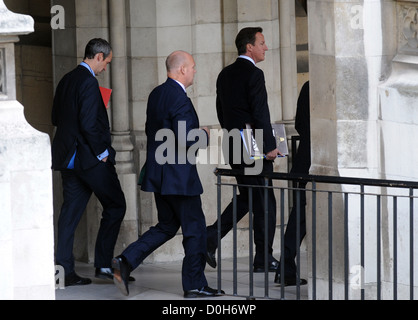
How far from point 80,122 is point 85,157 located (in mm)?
273

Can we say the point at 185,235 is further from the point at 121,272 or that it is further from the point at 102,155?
the point at 102,155

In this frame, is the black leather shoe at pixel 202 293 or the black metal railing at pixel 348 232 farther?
the black leather shoe at pixel 202 293

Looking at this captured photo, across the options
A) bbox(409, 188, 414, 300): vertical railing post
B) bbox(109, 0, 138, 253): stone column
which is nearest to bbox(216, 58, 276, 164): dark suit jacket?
bbox(109, 0, 138, 253): stone column

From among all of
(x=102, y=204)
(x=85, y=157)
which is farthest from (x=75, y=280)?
(x=85, y=157)

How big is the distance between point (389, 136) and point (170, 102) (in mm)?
1581

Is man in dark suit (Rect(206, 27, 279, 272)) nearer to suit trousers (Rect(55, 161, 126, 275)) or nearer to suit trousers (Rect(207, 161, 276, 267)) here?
suit trousers (Rect(207, 161, 276, 267))

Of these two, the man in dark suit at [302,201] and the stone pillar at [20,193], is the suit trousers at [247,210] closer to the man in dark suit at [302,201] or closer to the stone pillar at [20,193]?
the man in dark suit at [302,201]

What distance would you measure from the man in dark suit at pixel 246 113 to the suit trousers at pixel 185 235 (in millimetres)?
742

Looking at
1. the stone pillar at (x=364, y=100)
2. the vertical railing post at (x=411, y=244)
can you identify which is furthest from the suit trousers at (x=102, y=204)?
the vertical railing post at (x=411, y=244)

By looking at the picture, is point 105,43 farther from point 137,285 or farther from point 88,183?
point 137,285

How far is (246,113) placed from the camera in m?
9.79

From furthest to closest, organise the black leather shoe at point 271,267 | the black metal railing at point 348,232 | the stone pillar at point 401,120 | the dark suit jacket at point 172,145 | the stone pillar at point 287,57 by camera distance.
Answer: the stone pillar at point 287,57 → the black leather shoe at point 271,267 → the dark suit jacket at point 172,145 → the stone pillar at point 401,120 → the black metal railing at point 348,232

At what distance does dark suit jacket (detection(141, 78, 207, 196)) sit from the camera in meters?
8.77

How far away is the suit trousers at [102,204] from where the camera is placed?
9.58 meters
